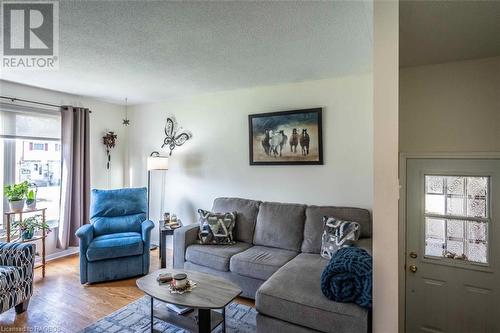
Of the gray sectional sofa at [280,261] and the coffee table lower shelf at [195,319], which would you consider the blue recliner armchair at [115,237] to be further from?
the coffee table lower shelf at [195,319]

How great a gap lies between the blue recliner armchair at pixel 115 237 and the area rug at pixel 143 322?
652mm

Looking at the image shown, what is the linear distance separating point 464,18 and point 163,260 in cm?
376

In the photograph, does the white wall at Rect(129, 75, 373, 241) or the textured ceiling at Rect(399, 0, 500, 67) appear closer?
the textured ceiling at Rect(399, 0, 500, 67)

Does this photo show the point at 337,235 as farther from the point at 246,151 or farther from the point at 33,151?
the point at 33,151

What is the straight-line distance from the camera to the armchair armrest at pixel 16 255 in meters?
2.48

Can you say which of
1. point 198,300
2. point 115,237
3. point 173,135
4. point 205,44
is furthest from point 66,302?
point 205,44

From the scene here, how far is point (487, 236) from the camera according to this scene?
2.41m

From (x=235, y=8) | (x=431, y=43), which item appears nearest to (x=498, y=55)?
(x=431, y=43)

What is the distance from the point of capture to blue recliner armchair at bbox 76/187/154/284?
3092 mm

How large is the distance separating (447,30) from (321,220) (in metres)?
1.99

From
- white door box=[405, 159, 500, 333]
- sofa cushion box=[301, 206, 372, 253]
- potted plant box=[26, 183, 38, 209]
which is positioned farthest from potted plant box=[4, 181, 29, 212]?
white door box=[405, 159, 500, 333]

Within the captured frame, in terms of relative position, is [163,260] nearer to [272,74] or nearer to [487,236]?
[272,74]

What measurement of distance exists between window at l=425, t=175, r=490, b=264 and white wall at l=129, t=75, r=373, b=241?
0.60m

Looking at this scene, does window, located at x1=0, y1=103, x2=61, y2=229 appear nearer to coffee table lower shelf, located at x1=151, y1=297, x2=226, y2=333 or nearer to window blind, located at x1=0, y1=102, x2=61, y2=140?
window blind, located at x1=0, y1=102, x2=61, y2=140
